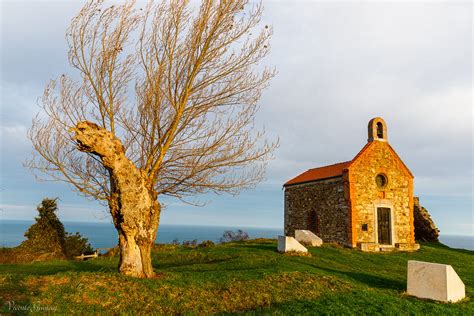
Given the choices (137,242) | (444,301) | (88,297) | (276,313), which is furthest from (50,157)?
(444,301)

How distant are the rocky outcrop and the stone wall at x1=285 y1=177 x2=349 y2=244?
12.4 metres

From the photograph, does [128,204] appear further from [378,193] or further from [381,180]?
[381,180]

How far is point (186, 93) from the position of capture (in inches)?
482

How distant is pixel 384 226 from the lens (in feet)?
81.5

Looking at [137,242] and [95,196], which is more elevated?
[95,196]

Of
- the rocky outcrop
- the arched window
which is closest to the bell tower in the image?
the arched window

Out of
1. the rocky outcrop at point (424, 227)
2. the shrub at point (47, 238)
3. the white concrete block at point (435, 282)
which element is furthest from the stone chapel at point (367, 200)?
the shrub at point (47, 238)

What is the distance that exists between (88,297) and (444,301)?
1032 centimetres

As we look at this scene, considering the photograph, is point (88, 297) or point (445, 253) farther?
point (445, 253)

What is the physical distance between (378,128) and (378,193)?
496 cm

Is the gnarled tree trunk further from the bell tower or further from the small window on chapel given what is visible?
the small window on chapel

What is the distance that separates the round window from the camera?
25111 millimetres

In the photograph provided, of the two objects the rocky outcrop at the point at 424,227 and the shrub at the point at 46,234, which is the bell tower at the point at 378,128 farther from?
the shrub at the point at 46,234

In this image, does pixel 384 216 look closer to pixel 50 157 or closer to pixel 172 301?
pixel 172 301
